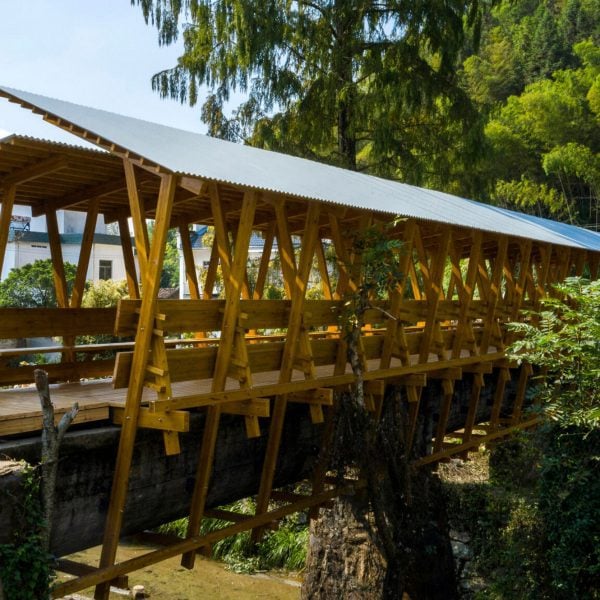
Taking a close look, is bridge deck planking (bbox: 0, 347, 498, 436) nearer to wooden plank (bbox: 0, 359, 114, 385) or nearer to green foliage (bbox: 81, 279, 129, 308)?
wooden plank (bbox: 0, 359, 114, 385)

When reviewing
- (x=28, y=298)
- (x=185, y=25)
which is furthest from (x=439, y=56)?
(x=28, y=298)

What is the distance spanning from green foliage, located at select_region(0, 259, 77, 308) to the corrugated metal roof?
16386mm

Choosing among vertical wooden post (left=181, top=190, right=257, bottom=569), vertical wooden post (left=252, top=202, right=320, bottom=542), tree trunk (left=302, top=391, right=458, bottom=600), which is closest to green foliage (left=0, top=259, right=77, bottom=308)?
tree trunk (left=302, top=391, right=458, bottom=600)

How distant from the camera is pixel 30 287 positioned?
25.4 m

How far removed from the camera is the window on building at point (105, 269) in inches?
1387

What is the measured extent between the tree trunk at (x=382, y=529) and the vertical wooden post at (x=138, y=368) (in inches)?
129

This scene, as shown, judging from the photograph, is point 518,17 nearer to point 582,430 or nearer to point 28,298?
point 28,298

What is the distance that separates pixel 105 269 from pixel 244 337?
2956cm

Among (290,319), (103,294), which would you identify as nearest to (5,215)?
(290,319)

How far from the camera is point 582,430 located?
9.90 metres

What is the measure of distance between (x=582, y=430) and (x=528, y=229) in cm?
509

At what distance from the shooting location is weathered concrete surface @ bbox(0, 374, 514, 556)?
6.23m

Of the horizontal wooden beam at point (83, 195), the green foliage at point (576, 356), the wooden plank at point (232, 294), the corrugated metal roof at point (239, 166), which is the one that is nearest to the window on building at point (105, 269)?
the corrugated metal roof at point (239, 166)

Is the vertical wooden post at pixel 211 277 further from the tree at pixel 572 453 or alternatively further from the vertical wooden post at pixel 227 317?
the vertical wooden post at pixel 227 317
